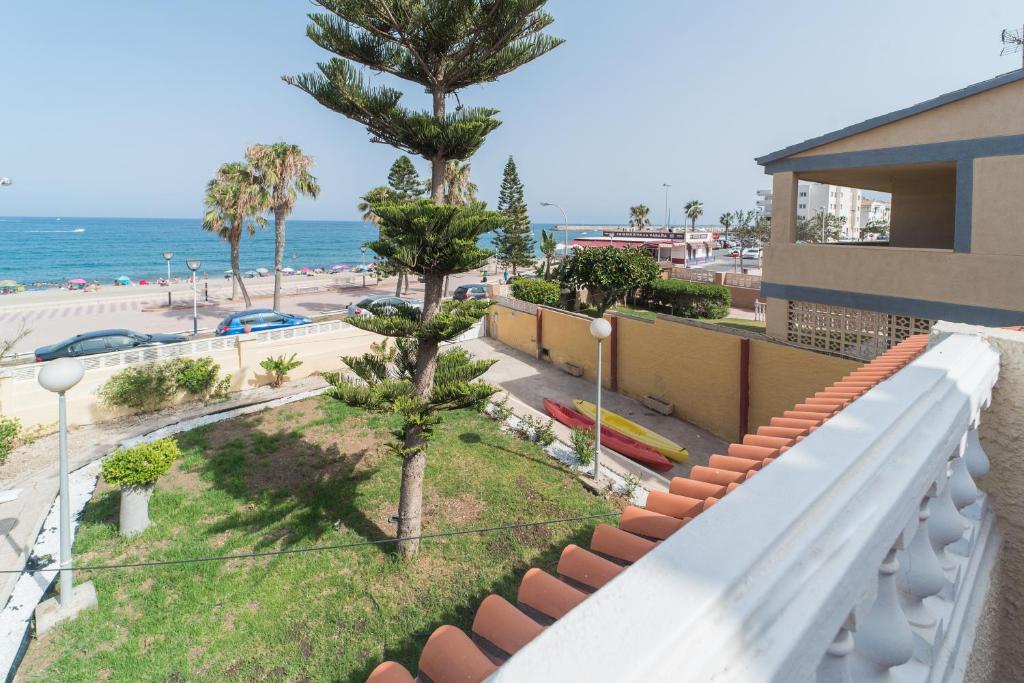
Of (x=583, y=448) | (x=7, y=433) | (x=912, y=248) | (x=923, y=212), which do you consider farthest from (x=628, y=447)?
(x=7, y=433)

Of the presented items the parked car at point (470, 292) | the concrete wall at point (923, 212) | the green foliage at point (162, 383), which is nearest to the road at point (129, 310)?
the parked car at point (470, 292)

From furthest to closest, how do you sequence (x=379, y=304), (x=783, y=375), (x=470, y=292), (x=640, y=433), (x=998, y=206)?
(x=470, y=292) < (x=640, y=433) < (x=783, y=375) < (x=998, y=206) < (x=379, y=304)

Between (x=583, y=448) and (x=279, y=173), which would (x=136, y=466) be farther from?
(x=279, y=173)

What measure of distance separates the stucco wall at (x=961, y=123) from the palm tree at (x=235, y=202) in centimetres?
2551

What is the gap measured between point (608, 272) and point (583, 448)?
16.8 meters

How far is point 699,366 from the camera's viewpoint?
13.9m

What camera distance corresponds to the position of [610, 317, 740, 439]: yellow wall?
13172 millimetres

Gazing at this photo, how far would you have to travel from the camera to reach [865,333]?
1139 centimetres

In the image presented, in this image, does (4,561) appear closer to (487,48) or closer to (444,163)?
(444,163)

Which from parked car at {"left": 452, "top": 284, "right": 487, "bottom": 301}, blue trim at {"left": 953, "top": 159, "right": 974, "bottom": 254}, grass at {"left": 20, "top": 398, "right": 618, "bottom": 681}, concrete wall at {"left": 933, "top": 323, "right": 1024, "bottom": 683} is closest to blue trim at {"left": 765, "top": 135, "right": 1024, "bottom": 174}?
blue trim at {"left": 953, "top": 159, "right": 974, "bottom": 254}

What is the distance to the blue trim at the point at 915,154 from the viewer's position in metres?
9.38

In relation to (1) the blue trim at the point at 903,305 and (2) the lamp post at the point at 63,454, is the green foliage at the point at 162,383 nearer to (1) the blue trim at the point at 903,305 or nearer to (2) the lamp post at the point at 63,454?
(2) the lamp post at the point at 63,454

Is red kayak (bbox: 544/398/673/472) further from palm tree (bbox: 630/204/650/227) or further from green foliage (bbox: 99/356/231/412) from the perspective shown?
palm tree (bbox: 630/204/650/227)

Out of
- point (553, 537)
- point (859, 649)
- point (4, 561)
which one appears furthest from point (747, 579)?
point (4, 561)
